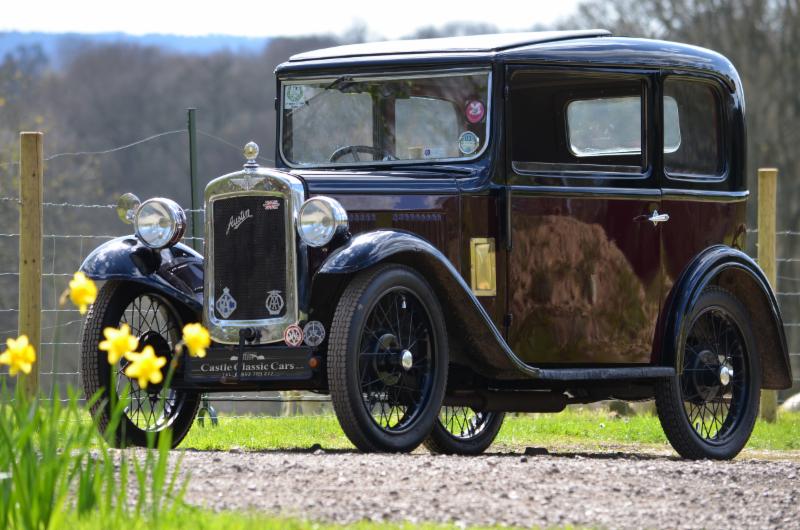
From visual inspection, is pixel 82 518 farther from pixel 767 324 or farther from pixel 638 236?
pixel 767 324

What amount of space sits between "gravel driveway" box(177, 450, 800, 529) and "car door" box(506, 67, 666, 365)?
1629 millimetres

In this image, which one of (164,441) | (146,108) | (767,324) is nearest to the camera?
(164,441)

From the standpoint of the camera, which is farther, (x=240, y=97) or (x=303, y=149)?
(x=240, y=97)

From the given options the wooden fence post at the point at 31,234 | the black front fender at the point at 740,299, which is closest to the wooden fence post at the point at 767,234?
the black front fender at the point at 740,299

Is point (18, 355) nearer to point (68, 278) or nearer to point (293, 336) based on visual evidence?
point (293, 336)

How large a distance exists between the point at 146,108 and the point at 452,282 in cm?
3317

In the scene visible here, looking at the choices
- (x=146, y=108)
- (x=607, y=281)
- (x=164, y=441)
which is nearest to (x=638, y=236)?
(x=607, y=281)

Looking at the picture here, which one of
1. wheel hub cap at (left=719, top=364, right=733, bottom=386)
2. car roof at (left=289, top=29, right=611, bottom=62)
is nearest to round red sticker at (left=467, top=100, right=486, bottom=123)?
car roof at (left=289, top=29, right=611, bottom=62)

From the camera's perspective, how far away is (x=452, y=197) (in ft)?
25.7

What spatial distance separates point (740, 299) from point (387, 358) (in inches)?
112

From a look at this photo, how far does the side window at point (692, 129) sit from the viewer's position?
8891 millimetres

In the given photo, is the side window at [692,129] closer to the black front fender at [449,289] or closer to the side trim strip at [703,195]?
the side trim strip at [703,195]

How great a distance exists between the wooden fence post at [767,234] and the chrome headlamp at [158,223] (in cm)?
559

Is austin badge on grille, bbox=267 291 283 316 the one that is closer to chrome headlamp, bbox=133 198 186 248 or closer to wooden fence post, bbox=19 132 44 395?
chrome headlamp, bbox=133 198 186 248
